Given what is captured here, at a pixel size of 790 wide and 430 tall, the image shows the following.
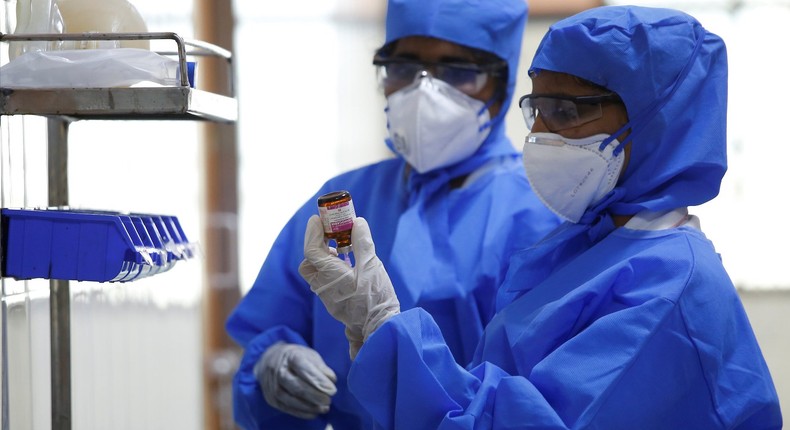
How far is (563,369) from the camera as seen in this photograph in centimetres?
A: 125

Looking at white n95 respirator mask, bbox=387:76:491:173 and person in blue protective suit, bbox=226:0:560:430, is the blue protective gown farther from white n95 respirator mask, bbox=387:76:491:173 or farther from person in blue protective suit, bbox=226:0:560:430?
white n95 respirator mask, bbox=387:76:491:173

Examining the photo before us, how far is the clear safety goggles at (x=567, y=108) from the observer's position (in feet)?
4.57

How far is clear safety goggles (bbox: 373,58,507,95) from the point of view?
5.95 feet

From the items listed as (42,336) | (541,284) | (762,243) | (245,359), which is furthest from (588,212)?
(762,243)

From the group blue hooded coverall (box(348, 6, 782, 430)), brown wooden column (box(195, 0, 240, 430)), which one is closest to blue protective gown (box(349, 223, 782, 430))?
blue hooded coverall (box(348, 6, 782, 430))

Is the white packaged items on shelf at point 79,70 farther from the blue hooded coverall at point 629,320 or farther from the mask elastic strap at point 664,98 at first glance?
the mask elastic strap at point 664,98

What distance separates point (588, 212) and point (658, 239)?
6.0 inches

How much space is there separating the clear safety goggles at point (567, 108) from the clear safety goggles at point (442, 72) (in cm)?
36

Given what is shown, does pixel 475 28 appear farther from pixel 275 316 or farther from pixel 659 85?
pixel 275 316

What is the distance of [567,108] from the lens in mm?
1423

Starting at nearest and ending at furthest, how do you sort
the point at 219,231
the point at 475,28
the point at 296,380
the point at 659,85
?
the point at 659,85 < the point at 296,380 < the point at 475,28 < the point at 219,231

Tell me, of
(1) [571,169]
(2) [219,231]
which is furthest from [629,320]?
(2) [219,231]

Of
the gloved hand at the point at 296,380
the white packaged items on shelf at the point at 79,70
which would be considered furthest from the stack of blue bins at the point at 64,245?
the gloved hand at the point at 296,380

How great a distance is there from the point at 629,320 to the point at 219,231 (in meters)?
3.16
